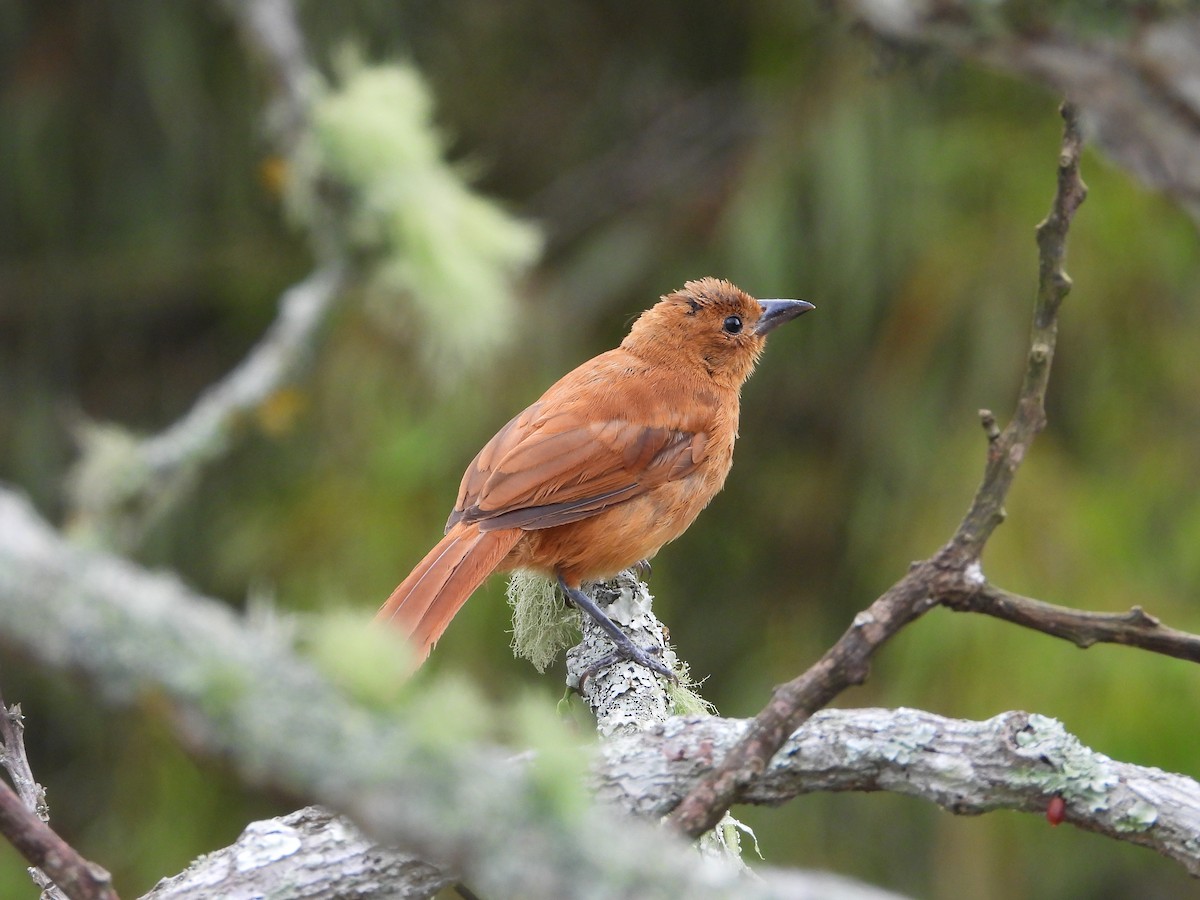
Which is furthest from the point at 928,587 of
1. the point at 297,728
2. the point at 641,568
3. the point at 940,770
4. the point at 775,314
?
the point at 641,568

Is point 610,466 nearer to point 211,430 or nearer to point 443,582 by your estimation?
point 443,582

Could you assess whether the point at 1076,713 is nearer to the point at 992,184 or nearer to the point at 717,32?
the point at 992,184

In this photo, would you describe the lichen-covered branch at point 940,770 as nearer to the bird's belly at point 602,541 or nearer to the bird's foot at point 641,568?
the bird's belly at point 602,541

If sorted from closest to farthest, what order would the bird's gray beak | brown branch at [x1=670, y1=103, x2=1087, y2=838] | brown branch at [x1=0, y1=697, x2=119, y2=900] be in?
brown branch at [x1=0, y1=697, x2=119, y2=900] → brown branch at [x1=670, y1=103, x2=1087, y2=838] → the bird's gray beak

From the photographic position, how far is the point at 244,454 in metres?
6.38

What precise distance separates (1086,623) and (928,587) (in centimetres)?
21

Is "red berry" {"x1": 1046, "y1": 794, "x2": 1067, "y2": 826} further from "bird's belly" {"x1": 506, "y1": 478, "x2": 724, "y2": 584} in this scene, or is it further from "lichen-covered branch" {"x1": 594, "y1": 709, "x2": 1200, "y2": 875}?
"bird's belly" {"x1": 506, "y1": 478, "x2": 724, "y2": 584}

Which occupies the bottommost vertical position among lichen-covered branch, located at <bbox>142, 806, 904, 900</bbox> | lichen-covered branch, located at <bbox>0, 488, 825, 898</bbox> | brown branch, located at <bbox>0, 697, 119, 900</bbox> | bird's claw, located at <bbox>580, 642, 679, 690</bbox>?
brown branch, located at <bbox>0, 697, 119, 900</bbox>

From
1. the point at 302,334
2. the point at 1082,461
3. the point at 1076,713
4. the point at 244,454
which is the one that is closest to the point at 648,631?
the point at 302,334

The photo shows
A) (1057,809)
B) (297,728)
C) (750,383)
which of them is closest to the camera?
(297,728)

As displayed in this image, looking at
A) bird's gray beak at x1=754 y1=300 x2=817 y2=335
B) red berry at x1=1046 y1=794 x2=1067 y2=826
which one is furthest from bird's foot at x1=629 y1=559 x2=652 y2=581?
red berry at x1=1046 y1=794 x2=1067 y2=826

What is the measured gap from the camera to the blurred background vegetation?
5.54 meters

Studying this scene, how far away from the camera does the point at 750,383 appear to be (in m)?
6.26

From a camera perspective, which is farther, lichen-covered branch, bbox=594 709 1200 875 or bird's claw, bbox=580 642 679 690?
bird's claw, bbox=580 642 679 690
